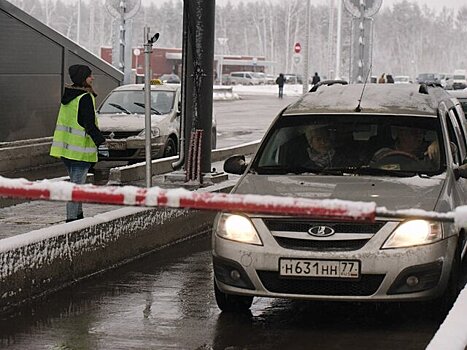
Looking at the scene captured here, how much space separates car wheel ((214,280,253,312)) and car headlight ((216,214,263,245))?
0.49m

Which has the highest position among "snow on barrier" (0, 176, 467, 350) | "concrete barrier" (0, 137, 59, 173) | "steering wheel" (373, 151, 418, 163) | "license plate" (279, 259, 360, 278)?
"snow on barrier" (0, 176, 467, 350)

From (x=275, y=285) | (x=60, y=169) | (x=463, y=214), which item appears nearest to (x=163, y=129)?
(x=60, y=169)

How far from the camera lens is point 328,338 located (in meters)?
7.40

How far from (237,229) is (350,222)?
81cm

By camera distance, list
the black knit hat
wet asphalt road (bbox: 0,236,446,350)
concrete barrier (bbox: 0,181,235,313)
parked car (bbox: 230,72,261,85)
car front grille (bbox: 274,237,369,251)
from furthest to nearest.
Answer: parked car (bbox: 230,72,261,85)
the black knit hat
concrete barrier (bbox: 0,181,235,313)
car front grille (bbox: 274,237,369,251)
wet asphalt road (bbox: 0,236,446,350)

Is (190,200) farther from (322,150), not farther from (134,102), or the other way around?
(134,102)

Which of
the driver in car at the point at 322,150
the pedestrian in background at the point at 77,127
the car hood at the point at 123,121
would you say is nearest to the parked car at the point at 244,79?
the car hood at the point at 123,121

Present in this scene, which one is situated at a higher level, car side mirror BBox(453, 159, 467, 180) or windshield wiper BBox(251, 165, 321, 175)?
car side mirror BBox(453, 159, 467, 180)

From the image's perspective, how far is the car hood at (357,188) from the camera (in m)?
7.69

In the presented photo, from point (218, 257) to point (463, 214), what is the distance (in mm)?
3290

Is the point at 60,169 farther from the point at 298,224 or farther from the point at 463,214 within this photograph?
the point at 463,214

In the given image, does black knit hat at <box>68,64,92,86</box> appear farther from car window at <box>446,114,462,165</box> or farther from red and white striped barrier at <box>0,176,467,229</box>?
red and white striped barrier at <box>0,176,467,229</box>

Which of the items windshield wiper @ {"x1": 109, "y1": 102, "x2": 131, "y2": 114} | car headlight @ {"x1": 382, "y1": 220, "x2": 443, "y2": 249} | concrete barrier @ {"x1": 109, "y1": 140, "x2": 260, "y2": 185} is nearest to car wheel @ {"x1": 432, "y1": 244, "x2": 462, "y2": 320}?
car headlight @ {"x1": 382, "y1": 220, "x2": 443, "y2": 249}

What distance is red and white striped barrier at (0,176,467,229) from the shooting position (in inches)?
186
